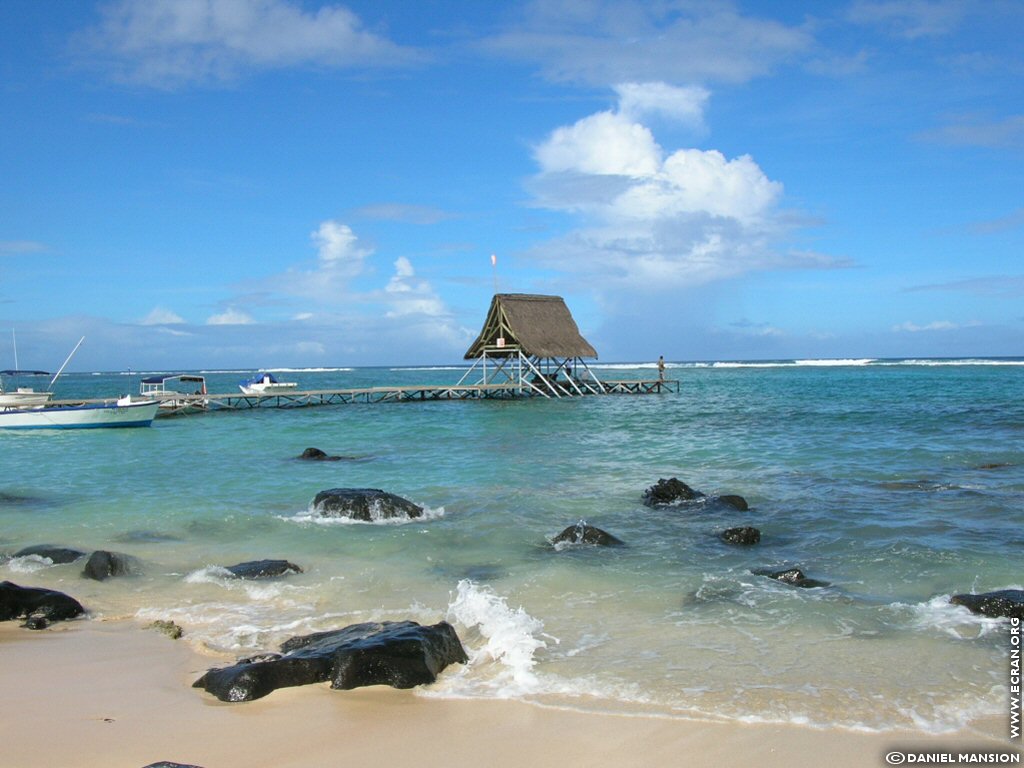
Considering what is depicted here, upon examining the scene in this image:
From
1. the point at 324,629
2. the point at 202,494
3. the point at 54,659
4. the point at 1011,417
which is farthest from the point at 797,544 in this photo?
the point at 1011,417

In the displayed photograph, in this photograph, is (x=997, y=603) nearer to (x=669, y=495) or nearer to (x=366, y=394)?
(x=669, y=495)

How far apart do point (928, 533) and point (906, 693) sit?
5682 mm

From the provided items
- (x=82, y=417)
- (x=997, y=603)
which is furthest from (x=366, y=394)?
(x=997, y=603)

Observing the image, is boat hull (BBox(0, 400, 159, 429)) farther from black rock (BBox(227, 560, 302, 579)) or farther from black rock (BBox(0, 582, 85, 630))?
black rock (BBox(0, 582, 85, 630))

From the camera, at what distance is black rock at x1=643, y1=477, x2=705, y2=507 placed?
12.5m

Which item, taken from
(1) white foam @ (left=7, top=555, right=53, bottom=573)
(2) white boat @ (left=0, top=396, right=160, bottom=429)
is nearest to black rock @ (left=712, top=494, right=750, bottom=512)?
(1) white foam @ (left=7, top=555, right=53, bottom=573)

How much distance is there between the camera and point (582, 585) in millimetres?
8273

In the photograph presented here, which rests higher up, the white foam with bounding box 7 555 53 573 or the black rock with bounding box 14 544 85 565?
the black rock with bounding box 14 544 85 565

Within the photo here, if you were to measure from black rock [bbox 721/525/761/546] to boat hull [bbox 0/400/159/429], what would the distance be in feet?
77.5

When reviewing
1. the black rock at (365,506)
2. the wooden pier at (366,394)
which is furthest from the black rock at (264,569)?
the wooden pier at (366,394)

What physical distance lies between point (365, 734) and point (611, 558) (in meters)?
5.08

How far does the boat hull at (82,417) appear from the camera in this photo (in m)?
26.4

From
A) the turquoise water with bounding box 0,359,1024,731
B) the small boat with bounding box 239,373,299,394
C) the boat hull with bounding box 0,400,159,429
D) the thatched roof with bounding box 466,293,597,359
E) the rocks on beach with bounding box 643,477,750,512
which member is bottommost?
the turquoise water with bounding box 0,359,1024,731

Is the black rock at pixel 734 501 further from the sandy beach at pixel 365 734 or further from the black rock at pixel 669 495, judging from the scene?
the sandy beach at pixel 365 734
